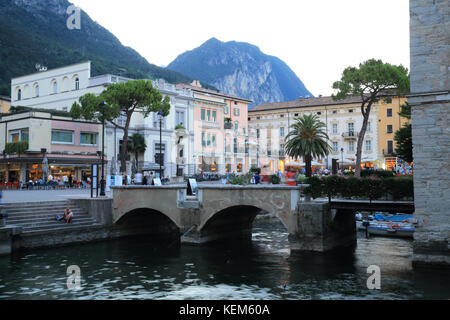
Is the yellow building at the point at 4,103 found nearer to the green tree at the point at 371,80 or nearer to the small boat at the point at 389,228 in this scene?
the green tree at the point at 371,80

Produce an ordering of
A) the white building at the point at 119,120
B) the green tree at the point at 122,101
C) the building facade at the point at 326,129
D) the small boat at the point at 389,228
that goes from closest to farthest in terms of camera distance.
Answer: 1. the small boat at the point at 389,228
2. the green tree at the point at 122,101
3. the white building at the point at 119,120
4. the building facade at the point at 326,129

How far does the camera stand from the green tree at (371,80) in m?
39.0

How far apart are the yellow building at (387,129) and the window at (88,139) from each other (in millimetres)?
46001

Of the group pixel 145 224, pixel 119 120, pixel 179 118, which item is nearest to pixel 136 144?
pixel 119 120

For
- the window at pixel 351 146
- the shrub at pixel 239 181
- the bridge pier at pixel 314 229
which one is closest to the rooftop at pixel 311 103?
the window at pixel 351 146

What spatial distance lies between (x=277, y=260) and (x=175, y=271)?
17.2 feet

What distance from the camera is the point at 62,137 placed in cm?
4912

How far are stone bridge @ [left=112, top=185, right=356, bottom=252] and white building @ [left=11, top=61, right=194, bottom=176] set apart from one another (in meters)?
23.0

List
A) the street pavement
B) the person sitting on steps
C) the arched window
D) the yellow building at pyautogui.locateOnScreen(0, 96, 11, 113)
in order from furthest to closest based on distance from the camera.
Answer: the yellow building at pyautogui.locateOnScreen(0, 96, 11, 113) < the arched window < the street pavement < the person sitting on steps

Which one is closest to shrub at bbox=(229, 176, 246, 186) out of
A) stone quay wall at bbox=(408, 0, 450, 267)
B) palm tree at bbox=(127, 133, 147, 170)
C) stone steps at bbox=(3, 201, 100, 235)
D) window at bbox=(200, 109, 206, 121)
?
stone steps at bbox=(3, 201, 100, 235)

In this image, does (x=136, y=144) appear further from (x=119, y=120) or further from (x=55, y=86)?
(x=55, y=86)

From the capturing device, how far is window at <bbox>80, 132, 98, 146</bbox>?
51.0 m

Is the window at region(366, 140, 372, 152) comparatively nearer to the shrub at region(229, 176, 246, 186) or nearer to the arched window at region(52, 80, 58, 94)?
the arched window at region(52, 80, 58, 94)

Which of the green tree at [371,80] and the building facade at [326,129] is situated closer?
the green tree at [371,80]
